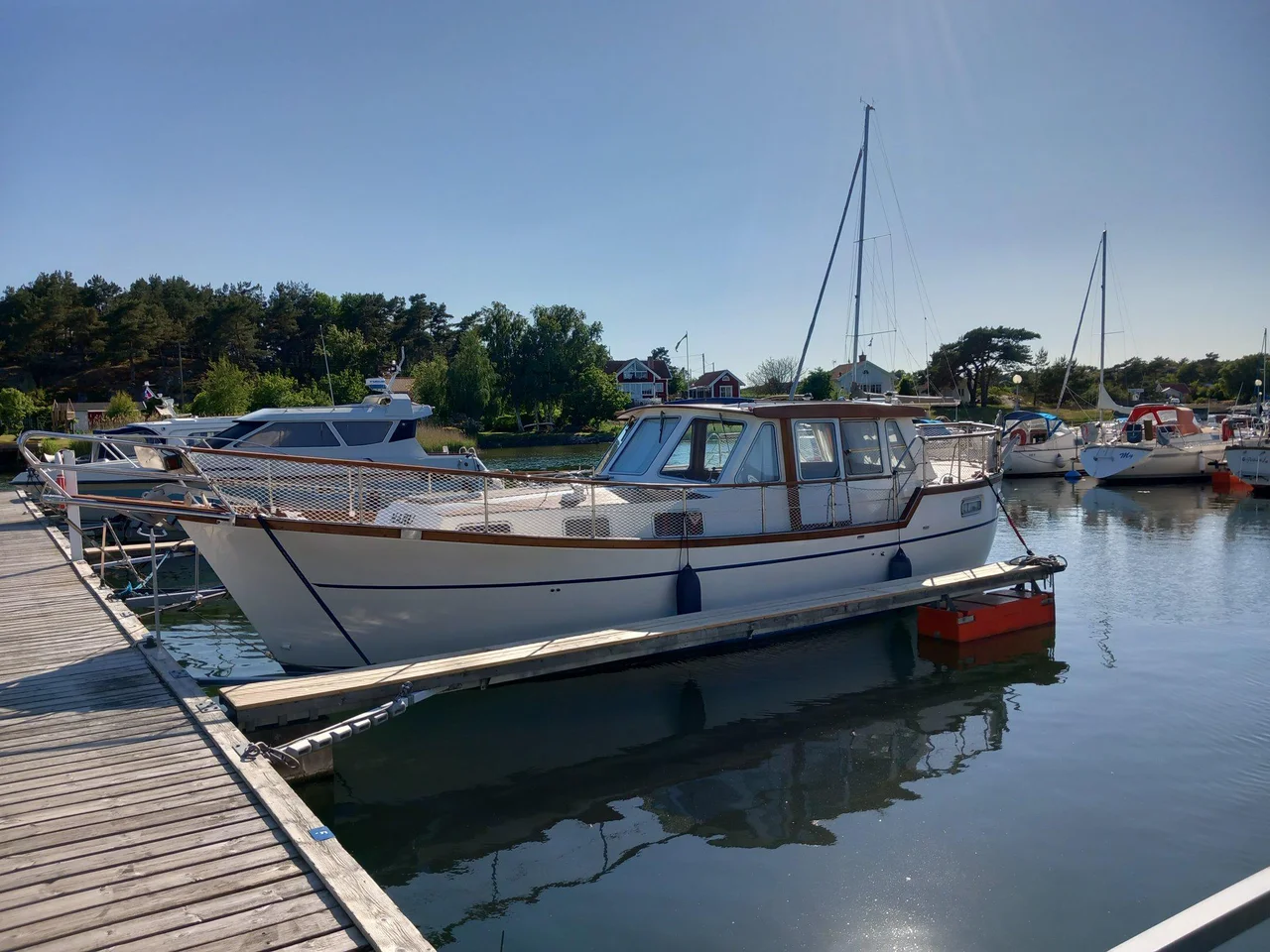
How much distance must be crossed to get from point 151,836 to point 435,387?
54464 millimetres

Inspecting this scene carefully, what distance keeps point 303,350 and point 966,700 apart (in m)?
71.0

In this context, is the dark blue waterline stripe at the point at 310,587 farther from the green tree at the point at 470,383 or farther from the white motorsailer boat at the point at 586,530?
the green tree at the point at 470,383

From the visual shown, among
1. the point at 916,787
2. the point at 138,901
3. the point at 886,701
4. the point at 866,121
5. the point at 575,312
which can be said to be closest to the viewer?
the point at 138,901

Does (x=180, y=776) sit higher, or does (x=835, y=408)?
(x=835, y=408)

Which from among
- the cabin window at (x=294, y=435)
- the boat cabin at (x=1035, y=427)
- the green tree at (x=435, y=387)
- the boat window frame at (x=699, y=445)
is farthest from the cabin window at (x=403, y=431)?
the green tree at (x=435, y=387)

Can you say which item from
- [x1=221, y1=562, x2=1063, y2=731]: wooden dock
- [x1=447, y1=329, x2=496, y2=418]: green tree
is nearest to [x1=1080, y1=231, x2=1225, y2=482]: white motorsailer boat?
[x1=221, y1=562, x2=1063, y2=731]: wooden dock

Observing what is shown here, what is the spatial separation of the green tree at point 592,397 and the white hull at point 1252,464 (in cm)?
3865

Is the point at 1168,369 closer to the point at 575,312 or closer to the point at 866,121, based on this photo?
the point at 575,312

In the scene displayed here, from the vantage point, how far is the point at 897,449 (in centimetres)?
1153

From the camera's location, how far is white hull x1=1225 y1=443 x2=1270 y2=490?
2680 centimetres

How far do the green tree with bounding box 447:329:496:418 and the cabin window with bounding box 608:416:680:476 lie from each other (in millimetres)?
45729

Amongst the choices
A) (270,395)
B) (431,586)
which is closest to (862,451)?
(431,586)

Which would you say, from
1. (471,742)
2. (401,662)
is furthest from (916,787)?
(401,662)

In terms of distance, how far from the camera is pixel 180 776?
212 inches
